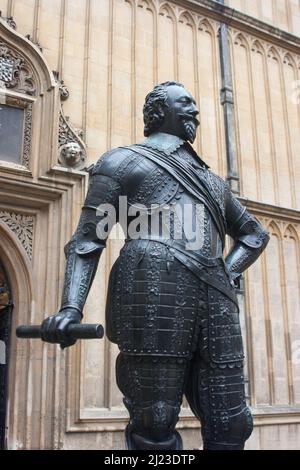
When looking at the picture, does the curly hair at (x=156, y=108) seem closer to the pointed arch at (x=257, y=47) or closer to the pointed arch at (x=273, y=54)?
the pointed arch at (x=257, y=47)

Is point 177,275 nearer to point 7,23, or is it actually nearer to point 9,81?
point 9,81

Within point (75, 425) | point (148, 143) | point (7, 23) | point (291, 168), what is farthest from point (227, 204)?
point (291, 168)

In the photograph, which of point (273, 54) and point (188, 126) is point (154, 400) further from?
point (273, 54)

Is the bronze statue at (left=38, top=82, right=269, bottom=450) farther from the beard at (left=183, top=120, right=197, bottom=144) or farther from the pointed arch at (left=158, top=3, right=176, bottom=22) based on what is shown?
the pointed arch at (left=158, top=3, right=176, bottom=22)

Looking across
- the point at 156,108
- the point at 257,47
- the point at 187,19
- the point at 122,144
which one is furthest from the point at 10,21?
the point at 156,108

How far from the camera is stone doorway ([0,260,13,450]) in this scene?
17.4 ft

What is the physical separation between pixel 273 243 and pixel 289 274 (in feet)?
1.70

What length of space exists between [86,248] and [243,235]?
0.84m

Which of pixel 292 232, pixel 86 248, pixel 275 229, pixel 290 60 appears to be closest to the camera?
pixel 86 248

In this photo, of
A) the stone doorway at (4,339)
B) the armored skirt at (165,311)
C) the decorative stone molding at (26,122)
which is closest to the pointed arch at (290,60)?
the decorative stone molding at (26,122)

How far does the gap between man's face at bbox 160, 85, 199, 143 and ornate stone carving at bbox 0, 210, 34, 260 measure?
3726mm

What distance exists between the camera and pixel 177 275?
203 cm

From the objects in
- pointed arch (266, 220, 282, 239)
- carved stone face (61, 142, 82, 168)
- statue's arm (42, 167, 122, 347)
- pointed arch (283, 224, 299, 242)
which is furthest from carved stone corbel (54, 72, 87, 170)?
statue's arm (42, 167, 122, 347)

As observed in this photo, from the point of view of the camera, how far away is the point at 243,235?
2535 millimetres
